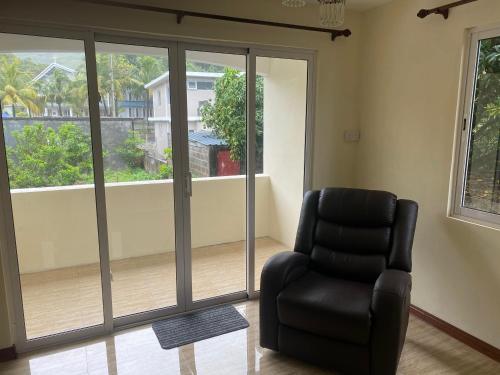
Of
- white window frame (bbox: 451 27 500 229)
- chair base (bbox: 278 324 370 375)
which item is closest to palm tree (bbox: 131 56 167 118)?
chair base (bbox: 278 324 370 375)

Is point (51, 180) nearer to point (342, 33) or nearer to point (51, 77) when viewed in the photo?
point (51, 77)

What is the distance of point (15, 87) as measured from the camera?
7.59 ft

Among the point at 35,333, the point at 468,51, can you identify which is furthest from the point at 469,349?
the point at 35,333

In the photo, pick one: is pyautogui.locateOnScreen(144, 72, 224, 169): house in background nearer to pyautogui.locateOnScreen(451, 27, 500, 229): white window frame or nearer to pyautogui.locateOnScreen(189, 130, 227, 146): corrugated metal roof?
pyautogui.locateOnScreen(189, 130, 227, 146): corrugated metal roof

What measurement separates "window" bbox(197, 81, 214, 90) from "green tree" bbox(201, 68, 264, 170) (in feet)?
0.14

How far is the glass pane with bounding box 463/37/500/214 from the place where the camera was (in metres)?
2.38

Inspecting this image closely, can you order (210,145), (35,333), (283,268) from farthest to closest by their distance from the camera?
(210,145)
(35,333)
(283,268)

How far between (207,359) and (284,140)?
6.07 ft

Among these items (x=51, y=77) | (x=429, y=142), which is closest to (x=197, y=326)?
(x=51, y=77)

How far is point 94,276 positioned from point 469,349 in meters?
2.66

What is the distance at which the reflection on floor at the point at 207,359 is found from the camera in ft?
7.55

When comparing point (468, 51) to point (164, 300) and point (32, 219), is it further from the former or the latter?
point (32, 219)

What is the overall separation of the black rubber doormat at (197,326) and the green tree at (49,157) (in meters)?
1.23

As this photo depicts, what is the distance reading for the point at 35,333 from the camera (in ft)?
8.39
